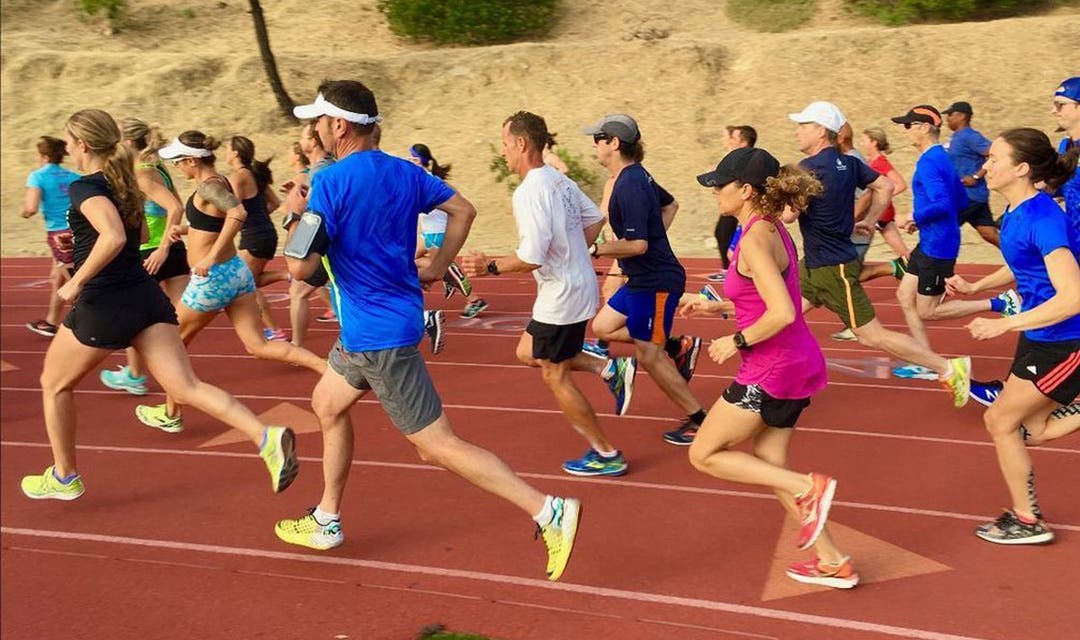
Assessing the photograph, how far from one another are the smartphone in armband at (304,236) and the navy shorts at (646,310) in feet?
8.09

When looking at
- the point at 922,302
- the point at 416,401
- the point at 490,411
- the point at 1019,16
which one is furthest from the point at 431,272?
the point at 1019,16

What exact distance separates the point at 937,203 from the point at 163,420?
17.0ft

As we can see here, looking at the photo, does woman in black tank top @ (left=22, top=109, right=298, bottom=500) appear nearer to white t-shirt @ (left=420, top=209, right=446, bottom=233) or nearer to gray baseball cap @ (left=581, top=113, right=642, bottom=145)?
gray baseball cap @ (left=581, top=113, right=642, bottom=145)

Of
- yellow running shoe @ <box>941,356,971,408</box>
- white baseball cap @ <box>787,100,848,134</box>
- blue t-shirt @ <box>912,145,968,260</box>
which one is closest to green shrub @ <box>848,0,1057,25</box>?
blue t-shirt @ <box>912,145,968,260</box>

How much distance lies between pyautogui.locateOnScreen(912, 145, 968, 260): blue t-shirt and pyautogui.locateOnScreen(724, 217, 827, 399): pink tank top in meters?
3.59

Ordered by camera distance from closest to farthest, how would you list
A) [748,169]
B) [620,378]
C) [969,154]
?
[748,169], [620,378], [969,154]

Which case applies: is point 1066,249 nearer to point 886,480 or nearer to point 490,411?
point 886,480

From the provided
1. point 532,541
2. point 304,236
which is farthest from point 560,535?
point 304,236

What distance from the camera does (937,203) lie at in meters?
7.72

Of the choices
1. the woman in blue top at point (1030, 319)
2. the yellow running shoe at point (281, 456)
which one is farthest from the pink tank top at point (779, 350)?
the yellow running shoe at point (281, 456)

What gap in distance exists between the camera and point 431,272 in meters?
4.88

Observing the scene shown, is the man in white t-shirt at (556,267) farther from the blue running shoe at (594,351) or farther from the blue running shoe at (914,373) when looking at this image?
the blue running shoe at (914,373)

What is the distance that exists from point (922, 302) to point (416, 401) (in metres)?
4.53

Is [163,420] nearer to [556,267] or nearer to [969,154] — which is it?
[556,267]
